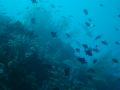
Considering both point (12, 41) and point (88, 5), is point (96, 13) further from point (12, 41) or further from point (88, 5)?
point (12, 41)

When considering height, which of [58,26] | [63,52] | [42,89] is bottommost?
[42,89]

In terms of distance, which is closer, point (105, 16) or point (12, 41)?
point (12, 41)

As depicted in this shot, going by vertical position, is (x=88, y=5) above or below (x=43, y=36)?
above

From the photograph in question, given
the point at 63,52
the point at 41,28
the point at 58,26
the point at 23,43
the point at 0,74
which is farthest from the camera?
the point at 58,26

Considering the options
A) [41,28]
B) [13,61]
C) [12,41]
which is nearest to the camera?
[13,61]

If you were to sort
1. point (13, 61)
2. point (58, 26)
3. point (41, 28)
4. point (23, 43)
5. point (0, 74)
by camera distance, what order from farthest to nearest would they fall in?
point (58, 26) < point (41, 28) < point (23, 43) < point (13, 61) < point (0, 74)

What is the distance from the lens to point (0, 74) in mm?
7520

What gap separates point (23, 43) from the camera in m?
10.1

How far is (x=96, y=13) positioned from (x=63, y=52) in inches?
4732

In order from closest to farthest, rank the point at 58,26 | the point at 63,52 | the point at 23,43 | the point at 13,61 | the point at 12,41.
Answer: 1. the point at 13,61
2. the point at 12,41
3. the point at 23,43
4. the point at 63,52
5. the point at 58,26

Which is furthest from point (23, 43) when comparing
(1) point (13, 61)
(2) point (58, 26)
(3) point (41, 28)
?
(2) point (58, 26)

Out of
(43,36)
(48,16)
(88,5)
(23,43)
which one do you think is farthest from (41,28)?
(88,5)

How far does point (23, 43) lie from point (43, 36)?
692cm

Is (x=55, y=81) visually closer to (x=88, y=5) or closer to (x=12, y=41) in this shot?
(x=12, y=41)
